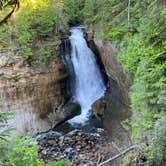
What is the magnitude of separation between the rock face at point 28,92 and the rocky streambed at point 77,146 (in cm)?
101

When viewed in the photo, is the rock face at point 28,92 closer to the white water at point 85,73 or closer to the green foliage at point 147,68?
the white water at point 85,73

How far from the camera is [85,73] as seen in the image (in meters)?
16.7

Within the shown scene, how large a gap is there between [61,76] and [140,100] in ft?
28.1

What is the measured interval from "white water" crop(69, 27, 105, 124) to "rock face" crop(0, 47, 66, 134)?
4.42 feet

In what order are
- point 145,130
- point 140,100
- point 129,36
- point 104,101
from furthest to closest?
point 104,101 < point 129,36 < point 140,100 < point 145,130

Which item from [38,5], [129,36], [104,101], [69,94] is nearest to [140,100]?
[129,36]

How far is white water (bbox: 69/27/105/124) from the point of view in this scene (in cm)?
1647

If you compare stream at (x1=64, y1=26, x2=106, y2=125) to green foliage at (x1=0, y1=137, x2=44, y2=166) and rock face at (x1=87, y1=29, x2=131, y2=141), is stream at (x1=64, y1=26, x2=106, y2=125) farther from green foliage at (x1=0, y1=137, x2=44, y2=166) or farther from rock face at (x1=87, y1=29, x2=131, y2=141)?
green foliage at (x1=0, y1=137, x2=44, y2=166)

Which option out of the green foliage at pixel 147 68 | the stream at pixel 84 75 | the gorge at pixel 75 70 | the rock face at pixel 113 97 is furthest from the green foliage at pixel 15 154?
the stream at pixel 84 75

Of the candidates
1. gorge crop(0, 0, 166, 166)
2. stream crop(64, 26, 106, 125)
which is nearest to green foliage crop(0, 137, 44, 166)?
gorge crop(0, 0, 166, 166)

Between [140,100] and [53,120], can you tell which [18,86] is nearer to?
[53,120]

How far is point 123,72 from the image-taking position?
1213 cm

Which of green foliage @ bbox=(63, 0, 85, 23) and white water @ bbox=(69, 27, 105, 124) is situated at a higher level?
green foliage @ bbox=(63, 0, 85, 23)

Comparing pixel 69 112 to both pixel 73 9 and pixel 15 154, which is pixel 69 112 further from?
pixel 15 154
